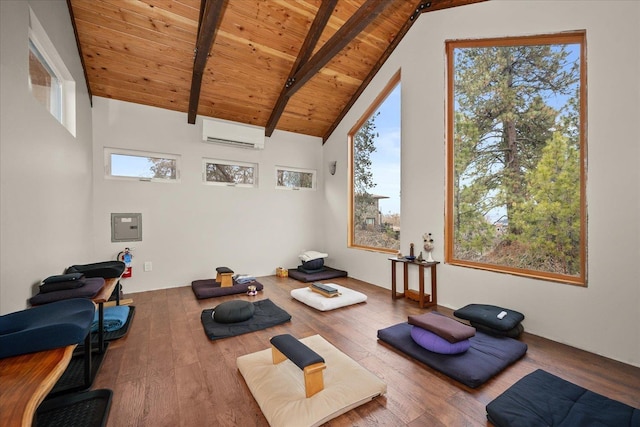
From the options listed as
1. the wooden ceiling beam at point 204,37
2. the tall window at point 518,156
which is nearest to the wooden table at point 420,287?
the tall window at point 518,156

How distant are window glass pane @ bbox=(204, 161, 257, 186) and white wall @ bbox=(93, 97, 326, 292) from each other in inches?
5.1

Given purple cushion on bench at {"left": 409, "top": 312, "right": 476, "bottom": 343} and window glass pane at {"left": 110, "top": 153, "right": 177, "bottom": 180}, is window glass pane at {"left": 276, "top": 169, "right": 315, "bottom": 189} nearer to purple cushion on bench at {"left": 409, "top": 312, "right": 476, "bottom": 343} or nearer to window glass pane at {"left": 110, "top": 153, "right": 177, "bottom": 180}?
window glass pane at {"left": 110, "top": 153, "right": 177, "bottom": 180}

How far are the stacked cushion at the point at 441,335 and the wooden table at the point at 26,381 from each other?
2.24 metres

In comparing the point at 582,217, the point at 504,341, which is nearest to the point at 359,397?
the point at 504,341

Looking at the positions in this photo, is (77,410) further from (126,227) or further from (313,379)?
(126,227)

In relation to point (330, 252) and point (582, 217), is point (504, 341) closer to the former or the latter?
point (582, 217)

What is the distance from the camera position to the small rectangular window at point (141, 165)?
3.92 metres

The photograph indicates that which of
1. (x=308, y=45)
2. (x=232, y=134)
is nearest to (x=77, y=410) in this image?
(x=232, y=134)

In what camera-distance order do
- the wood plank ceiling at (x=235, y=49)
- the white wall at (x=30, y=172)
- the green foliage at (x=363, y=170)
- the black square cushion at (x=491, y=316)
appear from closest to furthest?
1. the white wall at (x=30, y=172)
2. the black square cushion at (x=491, y=316)
3. the wood plank ceiling at (x=235, y=49)
4. the green foliage at (x=363, y=170)

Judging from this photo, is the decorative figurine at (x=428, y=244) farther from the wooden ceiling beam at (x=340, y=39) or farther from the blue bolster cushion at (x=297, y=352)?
the wooden ceiling beam at (x=340, y=39)

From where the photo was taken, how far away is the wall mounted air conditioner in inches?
174

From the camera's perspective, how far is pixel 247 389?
1.78 metres

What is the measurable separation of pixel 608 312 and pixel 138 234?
5374mm

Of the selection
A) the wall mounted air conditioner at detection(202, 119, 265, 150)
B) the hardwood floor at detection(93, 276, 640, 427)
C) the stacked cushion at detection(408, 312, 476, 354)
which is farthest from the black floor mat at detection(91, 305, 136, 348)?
the wall mounted air conditioner at detection(202, 119, 265, 150)
